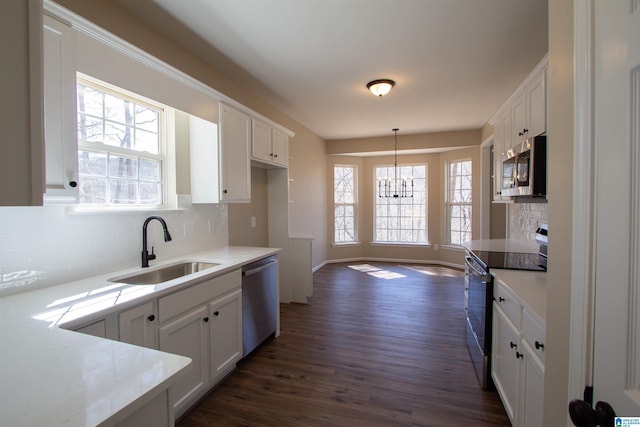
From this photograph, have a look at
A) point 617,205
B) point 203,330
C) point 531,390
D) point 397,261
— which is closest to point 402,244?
point 397,261

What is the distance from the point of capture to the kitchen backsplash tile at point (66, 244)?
1449mm

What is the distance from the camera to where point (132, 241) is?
208 cm

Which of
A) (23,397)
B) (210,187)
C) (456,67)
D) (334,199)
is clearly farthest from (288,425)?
(334,199)

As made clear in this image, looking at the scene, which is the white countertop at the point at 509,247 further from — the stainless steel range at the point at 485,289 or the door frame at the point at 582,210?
the door frame at the point at 582,210

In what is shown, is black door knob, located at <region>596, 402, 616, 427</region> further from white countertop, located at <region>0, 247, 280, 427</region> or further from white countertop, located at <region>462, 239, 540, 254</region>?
white countertop, located at <region>462, 239, 540, 254</region>

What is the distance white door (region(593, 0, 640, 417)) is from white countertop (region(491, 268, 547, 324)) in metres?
0.67

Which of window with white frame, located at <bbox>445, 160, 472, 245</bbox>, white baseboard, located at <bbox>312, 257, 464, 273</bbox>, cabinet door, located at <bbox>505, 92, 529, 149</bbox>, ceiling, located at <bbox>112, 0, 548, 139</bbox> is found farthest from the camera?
white baseboard, located at <bbox>312, 257, 464, 273</bbox>

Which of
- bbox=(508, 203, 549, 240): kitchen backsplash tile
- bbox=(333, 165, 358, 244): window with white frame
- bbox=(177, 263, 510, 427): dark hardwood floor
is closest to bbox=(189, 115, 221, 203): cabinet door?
bbox=(177, 263, 510, 427): dark hardwood floor

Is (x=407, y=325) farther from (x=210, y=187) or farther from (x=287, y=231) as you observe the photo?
(x=210, y=187)

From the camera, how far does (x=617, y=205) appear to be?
665 millimetres

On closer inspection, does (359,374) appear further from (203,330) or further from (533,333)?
(533,333)

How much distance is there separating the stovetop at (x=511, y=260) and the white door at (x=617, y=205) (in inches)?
62.4

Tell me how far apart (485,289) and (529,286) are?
399 millimetres

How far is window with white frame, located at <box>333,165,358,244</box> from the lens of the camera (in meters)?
6.75
